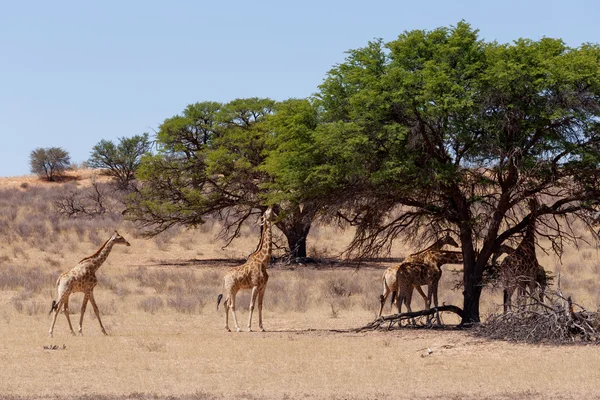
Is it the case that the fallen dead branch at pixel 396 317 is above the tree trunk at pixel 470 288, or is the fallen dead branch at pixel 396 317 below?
below

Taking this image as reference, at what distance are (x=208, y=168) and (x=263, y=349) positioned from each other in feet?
64.2

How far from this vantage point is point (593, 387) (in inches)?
512

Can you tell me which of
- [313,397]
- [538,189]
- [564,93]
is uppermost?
[564,93]

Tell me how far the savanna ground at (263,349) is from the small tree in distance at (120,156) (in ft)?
101

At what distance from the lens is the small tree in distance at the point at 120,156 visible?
2525 inches

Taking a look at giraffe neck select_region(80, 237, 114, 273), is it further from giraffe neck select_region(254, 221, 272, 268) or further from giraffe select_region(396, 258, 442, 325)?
giraffe select_region(396, 258, 442, 325)

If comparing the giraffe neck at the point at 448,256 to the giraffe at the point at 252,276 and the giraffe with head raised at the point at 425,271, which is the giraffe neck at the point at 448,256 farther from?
the giraffe at the point at 252,276

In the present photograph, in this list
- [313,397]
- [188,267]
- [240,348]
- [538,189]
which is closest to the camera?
[313,397]

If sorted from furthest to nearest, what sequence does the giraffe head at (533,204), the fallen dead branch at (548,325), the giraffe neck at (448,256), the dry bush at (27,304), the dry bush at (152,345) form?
1. the dry bush at (27,304)
2. the giraffe neck at (448,256)
3. the giraffe head at (533,204)
4. the dry bush at (152,345)
5. the fallen dead branch at (548,325)

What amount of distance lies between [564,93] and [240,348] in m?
7.63

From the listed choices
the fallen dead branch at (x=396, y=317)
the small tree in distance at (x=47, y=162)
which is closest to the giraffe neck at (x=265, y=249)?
the fallen dead branch at (x=396, y=317)

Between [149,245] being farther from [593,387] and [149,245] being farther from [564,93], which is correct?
[593,387]

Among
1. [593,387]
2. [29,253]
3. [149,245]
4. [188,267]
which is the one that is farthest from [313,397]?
[149,245]

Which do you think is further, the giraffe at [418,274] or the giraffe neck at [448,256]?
the giraffe neck at [448,256]
